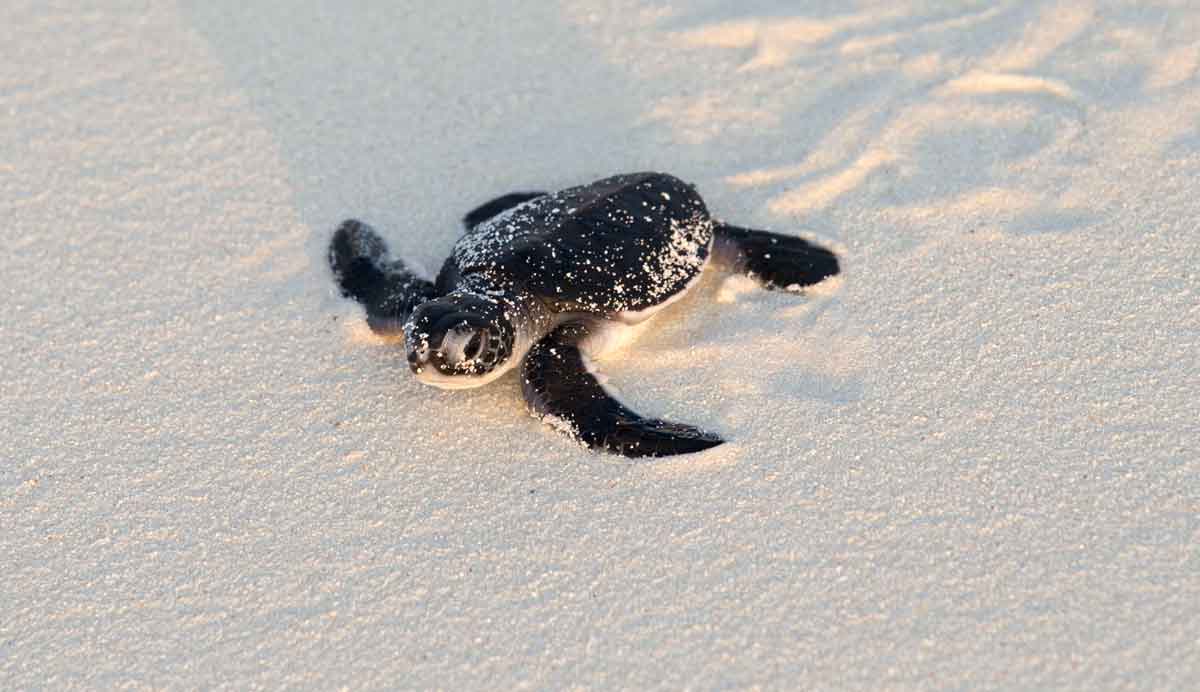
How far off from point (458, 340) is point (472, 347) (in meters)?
0.04

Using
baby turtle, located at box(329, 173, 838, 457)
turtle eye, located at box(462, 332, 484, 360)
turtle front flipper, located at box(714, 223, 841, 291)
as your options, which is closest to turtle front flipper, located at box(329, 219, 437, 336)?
baby turtle, located at box(329, 173, 838, 457)

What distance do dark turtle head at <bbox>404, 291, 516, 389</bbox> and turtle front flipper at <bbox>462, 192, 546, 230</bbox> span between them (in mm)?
633

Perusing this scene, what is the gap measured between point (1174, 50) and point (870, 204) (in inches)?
44.8

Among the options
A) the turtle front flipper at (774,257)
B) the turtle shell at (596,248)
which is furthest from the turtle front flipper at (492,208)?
the turtle front flipper at (774,257)

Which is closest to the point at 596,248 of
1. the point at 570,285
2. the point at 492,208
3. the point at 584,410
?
the point at 570,285

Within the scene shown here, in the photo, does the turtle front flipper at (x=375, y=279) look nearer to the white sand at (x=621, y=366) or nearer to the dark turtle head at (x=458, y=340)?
the white sand at (x=621, y=366)

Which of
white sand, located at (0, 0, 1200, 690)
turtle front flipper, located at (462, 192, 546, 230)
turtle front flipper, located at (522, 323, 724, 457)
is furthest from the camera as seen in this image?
turtle front flipper, located at (462, 192, 546, 230)

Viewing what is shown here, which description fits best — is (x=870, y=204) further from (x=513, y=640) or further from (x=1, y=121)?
(x=1, y=121)

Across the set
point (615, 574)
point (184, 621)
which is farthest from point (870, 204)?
point (184, 621)

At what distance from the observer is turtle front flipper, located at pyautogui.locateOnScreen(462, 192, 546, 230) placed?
3107mm

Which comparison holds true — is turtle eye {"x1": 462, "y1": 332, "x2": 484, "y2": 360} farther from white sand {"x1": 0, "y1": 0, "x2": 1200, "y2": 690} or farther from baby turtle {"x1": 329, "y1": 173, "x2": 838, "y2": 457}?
white sand {"x1": 0, "y1": 0, "x2": 1200, "y2": 690}

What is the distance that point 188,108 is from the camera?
3.59 m

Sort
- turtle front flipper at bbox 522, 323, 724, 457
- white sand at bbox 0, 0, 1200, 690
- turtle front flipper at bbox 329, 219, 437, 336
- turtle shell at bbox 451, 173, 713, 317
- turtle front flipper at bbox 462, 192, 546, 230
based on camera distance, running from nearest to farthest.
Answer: white sand at bbox 0, 0, 1200, 690
turtle front flipper at bbox 522, 323, 724, 457
turtle shell at bbox 451, 173, 713, 317
turtle front flipper at bbox 329, 219, 437, 336
turtle front flipper at bbox 462, 192, 546, 230

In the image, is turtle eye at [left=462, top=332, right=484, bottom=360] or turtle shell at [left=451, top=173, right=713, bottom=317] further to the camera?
turtle shell at [left=451, top=173, right=713, bottom=317]
